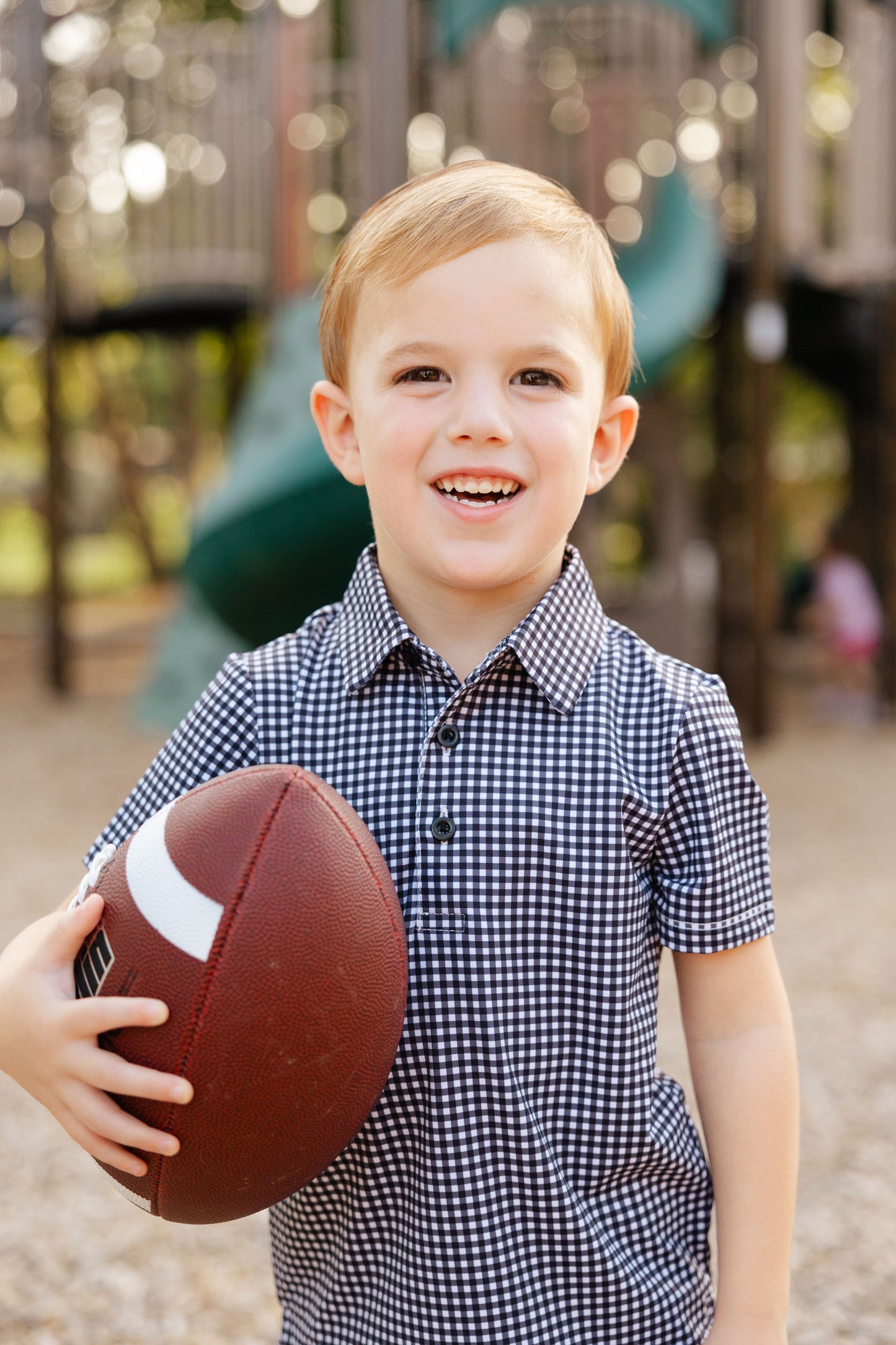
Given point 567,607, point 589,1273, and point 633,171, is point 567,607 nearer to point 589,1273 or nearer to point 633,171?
point 589,1273

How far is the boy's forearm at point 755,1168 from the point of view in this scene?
144 centimetres

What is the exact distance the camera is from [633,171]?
8672 millimetres

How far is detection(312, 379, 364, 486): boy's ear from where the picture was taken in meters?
1.58

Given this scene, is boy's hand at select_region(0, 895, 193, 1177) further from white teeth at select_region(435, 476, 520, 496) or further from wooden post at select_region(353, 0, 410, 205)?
wooden post at select_region(353, 0, 410, 205)

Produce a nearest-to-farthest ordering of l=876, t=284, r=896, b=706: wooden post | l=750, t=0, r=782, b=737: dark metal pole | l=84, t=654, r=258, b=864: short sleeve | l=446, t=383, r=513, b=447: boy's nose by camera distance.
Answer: l=446, t=383, r=513, b=447: boy's nose → l=84, t=654, r=258, b=864: short sleeve → l=750, t=0, r=782, b=737: dark metal pole → l=876, t=284, r=896, b=706: wooden post

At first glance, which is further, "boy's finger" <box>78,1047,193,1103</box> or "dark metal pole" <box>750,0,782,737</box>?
"dark metal pole" <box>750,0,782,737</box>

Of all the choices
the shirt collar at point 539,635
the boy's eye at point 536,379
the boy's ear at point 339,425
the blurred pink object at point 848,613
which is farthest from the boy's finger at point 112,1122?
the blurred pink object at point 848,613

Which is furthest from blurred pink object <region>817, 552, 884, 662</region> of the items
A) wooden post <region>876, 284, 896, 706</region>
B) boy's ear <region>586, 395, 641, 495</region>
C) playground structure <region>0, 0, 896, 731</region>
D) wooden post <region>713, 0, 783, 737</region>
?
boy's ear <region>586, 395, 641, 495</region>

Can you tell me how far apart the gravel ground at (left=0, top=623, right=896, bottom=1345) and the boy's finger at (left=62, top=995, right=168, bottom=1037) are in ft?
5.50

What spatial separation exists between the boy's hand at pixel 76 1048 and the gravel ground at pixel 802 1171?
5.26 ft

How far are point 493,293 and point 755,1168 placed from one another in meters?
0.98

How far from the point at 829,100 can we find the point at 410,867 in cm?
1874

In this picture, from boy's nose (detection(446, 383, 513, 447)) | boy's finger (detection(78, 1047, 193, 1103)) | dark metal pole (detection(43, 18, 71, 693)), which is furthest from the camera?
dark metal pole (detection(43, 18, 71, 693))

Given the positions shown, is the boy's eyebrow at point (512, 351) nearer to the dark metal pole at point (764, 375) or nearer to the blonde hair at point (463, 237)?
the blonde hair at point (463, 237)
